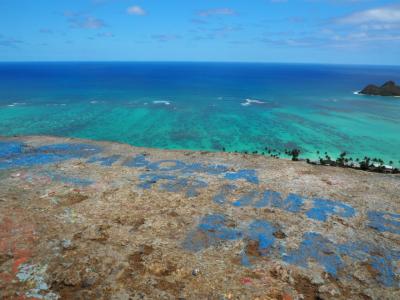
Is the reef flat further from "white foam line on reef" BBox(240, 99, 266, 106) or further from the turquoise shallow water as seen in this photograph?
"white foam line on reef" BBox(240, 99, 266, 106)

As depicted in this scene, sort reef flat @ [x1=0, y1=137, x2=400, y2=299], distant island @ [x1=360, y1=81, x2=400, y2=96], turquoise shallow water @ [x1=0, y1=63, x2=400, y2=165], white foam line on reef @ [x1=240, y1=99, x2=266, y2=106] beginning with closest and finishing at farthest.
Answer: reef flat @ [x1=0, y1=137, x2=400, y2=299] < turquoise shallow water @ [x1=0, y1=63, x2=400, y2=165] < white foam line on reef @ [x1=240, y1=99, x2=266, y2=106] < distant island @ [x1=360, y1=81, x2=400, y2=96]

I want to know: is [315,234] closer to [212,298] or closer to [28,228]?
[212,298]

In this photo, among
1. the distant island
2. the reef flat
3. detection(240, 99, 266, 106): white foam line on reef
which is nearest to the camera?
the reef flat

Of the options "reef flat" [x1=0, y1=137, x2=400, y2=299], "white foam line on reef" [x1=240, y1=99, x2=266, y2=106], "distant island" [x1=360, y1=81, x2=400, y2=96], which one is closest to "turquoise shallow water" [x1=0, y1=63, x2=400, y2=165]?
"white foam line on reef" [x1=240, y1=99, x2=266, y2=106]

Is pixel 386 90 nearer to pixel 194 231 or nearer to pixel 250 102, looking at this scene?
pixel 250 102

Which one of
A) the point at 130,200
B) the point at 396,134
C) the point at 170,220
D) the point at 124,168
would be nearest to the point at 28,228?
the point at 130,200

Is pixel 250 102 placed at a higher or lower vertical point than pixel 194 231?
higher

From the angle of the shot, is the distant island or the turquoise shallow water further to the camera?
the distant island

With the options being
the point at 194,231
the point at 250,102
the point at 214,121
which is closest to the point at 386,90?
the point at 250,102

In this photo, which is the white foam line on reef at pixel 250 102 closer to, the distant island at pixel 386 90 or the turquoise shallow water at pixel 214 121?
the turquoise shallow water at pixel 214 121
